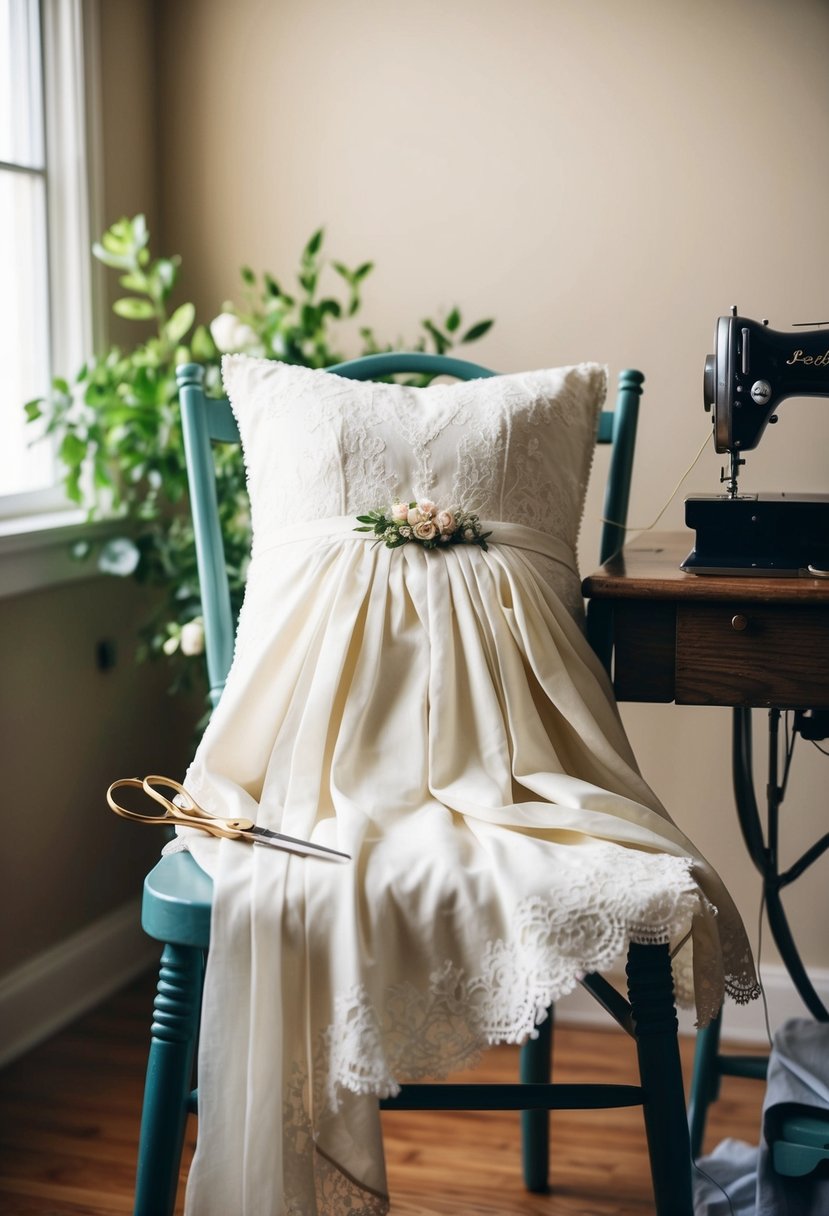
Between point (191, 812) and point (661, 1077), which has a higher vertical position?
point (191, 812)

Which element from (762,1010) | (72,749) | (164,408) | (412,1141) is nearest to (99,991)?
(72,749)

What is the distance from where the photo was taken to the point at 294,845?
1.11 meters

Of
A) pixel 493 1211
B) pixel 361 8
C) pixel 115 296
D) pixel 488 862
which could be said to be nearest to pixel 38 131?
pixel 115 296

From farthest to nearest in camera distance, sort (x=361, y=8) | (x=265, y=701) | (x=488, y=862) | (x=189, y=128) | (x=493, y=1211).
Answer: (x=189, y=128), (x=361, y=8), (x=493, y=1211), (x=265, y=701), (x=488, y=862)

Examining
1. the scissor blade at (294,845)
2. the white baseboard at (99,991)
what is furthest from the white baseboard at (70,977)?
the scissor blade at (294,845)

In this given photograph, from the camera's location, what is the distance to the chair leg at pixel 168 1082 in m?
1.10

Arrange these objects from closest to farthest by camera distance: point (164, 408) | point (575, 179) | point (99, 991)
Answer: point (164, 408)
point (575, 179)
point (99, 991)

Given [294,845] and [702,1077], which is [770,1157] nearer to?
[702,1077]

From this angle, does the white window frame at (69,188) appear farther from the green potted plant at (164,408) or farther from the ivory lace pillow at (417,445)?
the ivory lace pillow at (417,445)

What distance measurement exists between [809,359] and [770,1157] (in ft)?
3.14

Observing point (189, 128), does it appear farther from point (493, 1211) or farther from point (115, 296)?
point (493, 1211)

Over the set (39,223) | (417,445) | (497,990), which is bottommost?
(497,990)

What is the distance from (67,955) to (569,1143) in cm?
91

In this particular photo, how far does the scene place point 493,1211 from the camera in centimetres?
162
